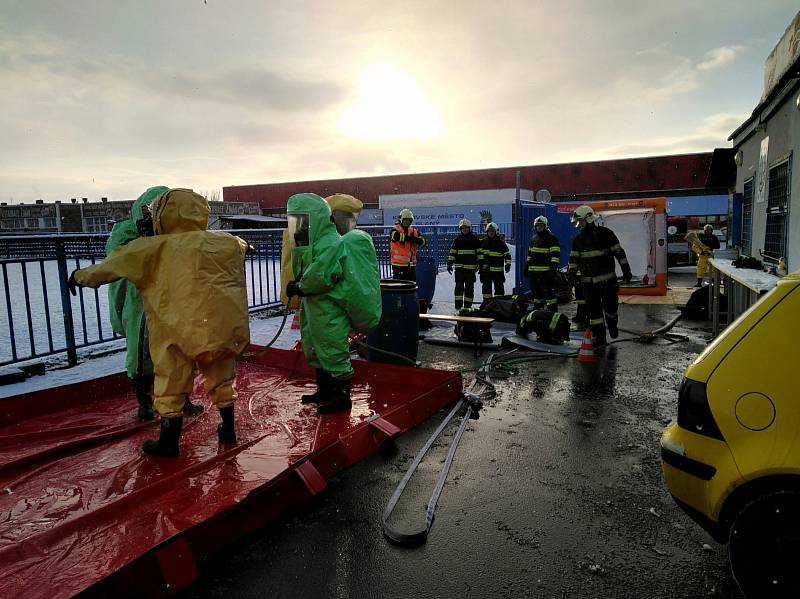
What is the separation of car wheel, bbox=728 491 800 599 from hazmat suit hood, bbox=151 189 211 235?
11.6 feet

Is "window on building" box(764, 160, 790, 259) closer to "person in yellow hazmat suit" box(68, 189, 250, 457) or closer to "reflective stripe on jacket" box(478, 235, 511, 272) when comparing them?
"reflective stripe on jacket" box(478, 235, 511, 272)

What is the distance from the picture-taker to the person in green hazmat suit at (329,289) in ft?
14.3

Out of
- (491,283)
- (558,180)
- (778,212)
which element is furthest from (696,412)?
(558,180)

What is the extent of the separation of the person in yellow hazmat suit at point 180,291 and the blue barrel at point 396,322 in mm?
2777

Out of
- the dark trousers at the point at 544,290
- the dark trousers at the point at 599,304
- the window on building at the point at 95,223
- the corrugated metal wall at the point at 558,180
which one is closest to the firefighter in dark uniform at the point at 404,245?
the dark trousers at the point at 544,290

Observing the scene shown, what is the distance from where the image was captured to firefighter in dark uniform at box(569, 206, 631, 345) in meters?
7.93

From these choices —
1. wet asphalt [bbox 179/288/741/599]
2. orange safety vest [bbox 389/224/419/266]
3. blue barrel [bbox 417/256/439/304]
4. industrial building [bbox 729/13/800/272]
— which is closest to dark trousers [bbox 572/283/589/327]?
industrial building [bbox 729/13/800/272]

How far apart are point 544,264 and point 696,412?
24.5 ft

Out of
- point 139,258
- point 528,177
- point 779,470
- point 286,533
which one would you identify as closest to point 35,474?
point 139,258

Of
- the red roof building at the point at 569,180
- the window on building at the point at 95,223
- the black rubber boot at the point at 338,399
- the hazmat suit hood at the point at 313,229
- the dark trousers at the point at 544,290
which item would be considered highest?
the red roof building at the point at 569,180

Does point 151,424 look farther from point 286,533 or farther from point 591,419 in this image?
point 591,419

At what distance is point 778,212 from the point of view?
8.01 metres

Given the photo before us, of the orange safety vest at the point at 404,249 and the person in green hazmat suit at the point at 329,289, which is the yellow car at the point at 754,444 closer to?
the person in green hazmat suit at the point at 329,289

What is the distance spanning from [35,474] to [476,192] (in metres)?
32.3
